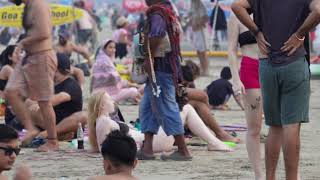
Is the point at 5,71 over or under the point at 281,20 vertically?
under

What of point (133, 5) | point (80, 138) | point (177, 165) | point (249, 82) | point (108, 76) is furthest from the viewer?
point (133, 5)

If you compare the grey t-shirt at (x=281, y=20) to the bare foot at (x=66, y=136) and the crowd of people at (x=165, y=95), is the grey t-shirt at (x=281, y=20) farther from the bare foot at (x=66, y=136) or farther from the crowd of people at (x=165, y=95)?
the bare foot at (x=66, y=136)

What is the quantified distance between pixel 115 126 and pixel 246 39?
1965 millimetres

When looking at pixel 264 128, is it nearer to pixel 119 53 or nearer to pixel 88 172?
pixel 88 172

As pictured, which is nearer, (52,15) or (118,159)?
(118,159)

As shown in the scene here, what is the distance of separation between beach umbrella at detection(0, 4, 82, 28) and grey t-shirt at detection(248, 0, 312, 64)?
14.0 meters

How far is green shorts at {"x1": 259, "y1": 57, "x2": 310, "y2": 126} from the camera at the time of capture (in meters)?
6.74

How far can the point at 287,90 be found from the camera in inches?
266

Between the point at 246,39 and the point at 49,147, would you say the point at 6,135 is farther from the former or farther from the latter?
the point at 49,147

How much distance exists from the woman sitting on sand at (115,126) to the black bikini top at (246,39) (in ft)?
5.87

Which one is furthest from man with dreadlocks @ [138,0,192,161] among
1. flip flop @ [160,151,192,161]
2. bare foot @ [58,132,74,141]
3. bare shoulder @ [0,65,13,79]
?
bare shoulder @ [0,65,13,79]

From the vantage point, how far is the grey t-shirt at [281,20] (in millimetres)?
6727

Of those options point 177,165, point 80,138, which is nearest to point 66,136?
point 80,138

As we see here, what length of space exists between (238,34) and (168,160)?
179cm
